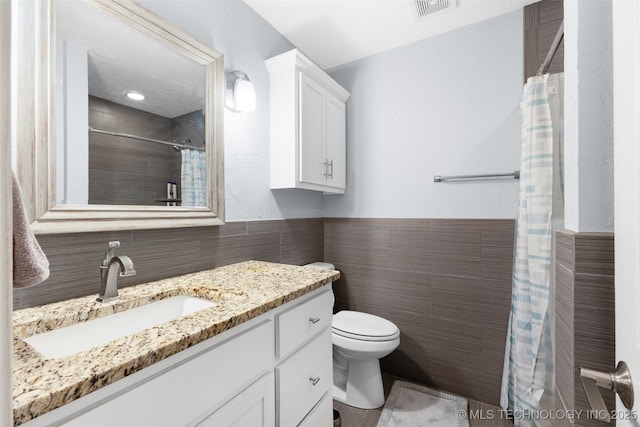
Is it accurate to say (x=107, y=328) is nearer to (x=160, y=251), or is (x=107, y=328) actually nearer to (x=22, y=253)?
(x=160, y=251)

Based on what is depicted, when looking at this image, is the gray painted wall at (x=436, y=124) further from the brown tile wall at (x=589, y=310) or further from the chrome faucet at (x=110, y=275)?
the chrome faucet at (x=110, y=275)

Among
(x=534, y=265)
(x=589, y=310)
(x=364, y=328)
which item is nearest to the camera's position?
(x=589, y=310)

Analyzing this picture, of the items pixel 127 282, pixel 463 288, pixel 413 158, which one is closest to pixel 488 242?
pixel 463 288

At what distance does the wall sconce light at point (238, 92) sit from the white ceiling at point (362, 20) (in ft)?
1.70

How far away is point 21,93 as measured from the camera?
0.86 m

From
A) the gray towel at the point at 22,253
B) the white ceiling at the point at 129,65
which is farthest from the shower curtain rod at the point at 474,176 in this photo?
the gray towel at the point at 22,253

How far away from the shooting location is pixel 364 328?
175cm

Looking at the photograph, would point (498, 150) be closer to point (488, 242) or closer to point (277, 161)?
point (488, 242)

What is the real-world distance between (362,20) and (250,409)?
7.02 ft

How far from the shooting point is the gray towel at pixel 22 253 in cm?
43

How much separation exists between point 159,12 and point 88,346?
1.34m

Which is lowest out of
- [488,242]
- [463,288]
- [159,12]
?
[463,288]

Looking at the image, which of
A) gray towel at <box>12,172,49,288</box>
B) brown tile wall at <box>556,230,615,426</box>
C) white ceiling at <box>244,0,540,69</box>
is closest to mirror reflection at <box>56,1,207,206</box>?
gray towel at <box>12,172,49,288</box>

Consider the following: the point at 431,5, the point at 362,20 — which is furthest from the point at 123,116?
the point at 431,5
